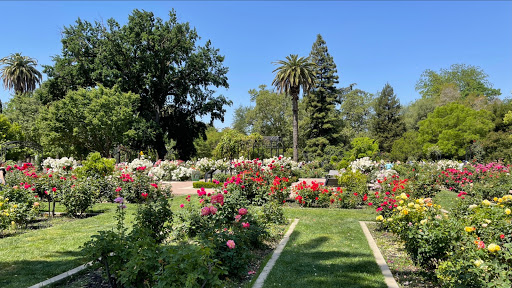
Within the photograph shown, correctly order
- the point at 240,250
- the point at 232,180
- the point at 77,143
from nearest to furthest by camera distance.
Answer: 1. the point at 240,250
2. the point at 232,180
3. the point at 77,143

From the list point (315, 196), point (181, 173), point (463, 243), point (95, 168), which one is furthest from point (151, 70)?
point (463, 243)

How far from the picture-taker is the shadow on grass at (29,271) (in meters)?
3.77

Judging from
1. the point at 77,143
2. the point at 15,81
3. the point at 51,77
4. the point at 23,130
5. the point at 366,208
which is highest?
the point at 15,81

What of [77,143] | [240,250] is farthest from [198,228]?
[77,143]

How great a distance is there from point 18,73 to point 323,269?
47.5 metres

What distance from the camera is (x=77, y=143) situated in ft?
86.0

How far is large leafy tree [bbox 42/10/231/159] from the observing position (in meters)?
26.8

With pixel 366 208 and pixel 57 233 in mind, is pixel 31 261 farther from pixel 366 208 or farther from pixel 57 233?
pixel 366 208

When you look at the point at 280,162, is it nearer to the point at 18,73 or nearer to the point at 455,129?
the point at 455,129

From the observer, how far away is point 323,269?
14.0ft

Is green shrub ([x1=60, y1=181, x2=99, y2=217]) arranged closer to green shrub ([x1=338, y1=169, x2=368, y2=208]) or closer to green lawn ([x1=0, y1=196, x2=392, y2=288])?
green lawn ([x1=0, y1=196, x2=392, y2=288])

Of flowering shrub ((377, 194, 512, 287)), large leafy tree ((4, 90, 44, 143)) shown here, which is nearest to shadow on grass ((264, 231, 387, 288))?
flowering shrub ((377, 194, 512, 287))

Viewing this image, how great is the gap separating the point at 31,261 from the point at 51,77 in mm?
29622

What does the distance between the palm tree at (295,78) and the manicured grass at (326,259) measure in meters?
22.0
